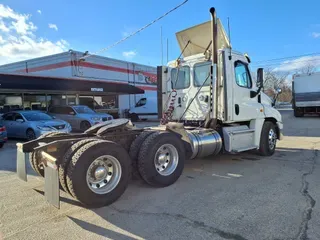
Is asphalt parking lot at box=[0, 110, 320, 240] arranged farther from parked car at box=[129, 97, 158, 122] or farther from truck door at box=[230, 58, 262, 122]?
parked car at box=[129, 97, 158, 122]

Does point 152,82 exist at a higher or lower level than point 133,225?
higher

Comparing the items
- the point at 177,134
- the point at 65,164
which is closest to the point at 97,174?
the point at 65,164

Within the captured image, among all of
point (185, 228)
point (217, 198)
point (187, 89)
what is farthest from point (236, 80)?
point (185, 228)

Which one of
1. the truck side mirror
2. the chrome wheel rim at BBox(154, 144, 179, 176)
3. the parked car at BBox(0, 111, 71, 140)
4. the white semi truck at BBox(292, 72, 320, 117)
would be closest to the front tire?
the truck side mirror

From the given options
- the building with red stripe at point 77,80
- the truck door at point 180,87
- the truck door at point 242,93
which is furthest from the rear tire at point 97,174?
the building with red stripe at point 77,80

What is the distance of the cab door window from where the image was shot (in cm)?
693

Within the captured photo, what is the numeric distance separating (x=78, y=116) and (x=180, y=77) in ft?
30.8

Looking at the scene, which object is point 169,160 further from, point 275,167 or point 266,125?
point 266,125

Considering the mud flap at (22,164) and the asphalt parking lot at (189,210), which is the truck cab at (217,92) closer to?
the asphalt parking lot at (189,210)

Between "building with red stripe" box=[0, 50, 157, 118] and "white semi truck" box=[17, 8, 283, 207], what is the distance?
11.1 meters

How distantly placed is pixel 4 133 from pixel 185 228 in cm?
921

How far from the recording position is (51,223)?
11.9ft

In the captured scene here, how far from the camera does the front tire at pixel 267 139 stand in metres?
7.59

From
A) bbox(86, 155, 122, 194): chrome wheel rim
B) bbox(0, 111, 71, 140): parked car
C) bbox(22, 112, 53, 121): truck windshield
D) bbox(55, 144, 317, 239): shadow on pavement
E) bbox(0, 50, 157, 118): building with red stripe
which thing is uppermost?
bbox(0, 50, 157, 118): building with red stripe
